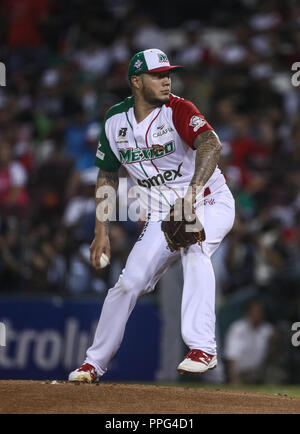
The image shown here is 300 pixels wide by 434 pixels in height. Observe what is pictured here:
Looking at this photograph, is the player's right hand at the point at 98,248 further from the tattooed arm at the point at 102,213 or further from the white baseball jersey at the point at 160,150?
the white baseball jersey at the point at 160,150

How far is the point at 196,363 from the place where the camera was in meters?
5.88

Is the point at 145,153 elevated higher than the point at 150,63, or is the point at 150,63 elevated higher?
the point at 150,63

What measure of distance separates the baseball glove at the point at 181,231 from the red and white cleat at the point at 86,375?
1.07 meters

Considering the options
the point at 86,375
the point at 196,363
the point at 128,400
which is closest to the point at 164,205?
the point at 196,363

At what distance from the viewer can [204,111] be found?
46.9 ft

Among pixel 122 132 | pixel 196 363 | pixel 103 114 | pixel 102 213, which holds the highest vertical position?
pixel 103 114

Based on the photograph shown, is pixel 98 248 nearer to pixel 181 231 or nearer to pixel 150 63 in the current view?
pixel 181 231

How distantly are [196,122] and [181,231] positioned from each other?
771 millimetres

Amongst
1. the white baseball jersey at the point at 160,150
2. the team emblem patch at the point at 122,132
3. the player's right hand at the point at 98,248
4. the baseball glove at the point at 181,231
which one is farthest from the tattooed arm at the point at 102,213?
the baseball glove at the point at 181,231

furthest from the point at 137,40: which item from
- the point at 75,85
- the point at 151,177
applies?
the point at 151,177

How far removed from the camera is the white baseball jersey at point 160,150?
20.8 ft

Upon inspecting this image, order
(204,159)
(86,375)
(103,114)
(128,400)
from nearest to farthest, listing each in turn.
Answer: (128,400), (204,159), (86,375), (103,114)

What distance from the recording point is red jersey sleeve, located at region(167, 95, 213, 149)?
6.14 metres

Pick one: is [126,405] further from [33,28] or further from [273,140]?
[33,28]
